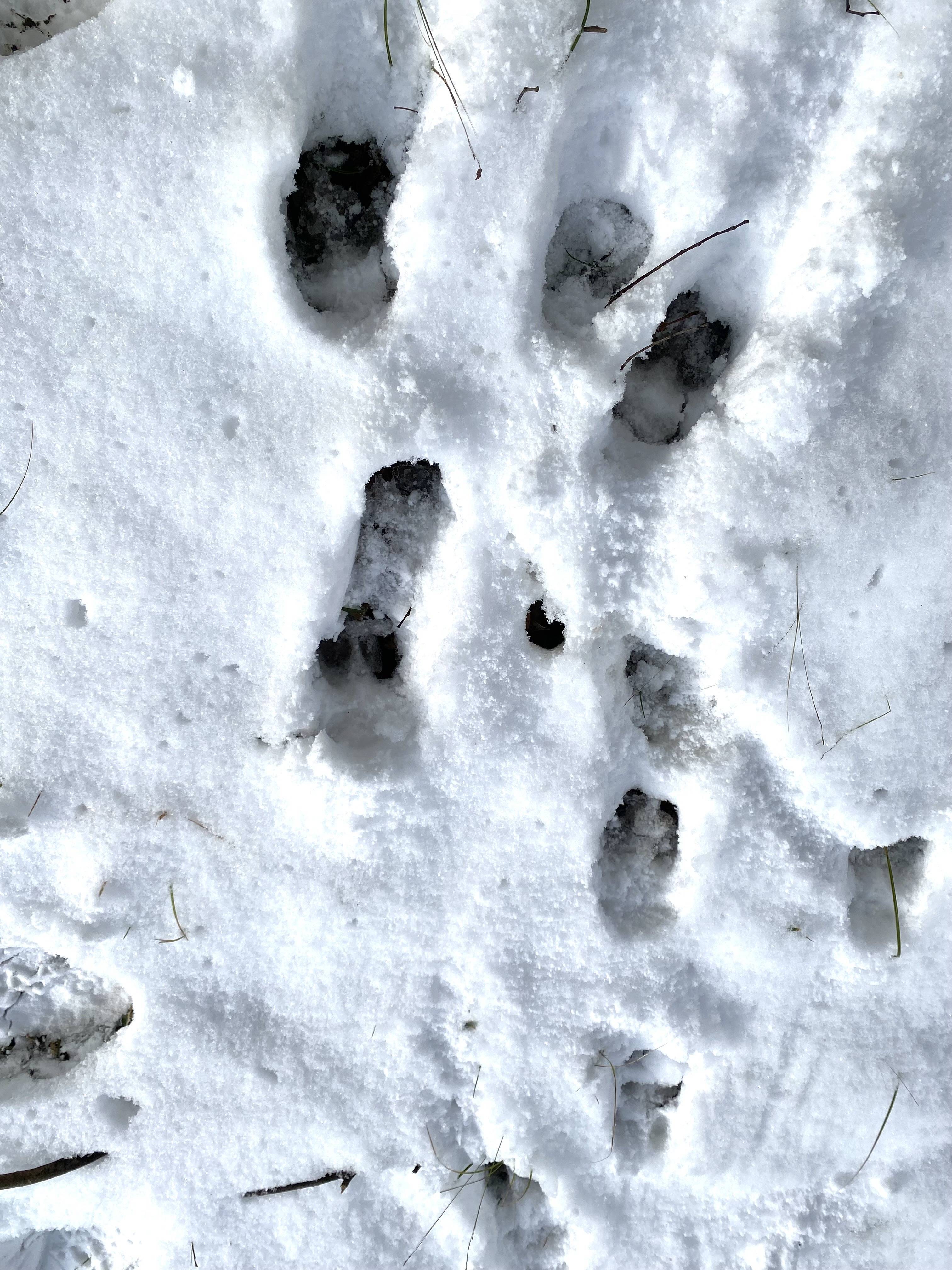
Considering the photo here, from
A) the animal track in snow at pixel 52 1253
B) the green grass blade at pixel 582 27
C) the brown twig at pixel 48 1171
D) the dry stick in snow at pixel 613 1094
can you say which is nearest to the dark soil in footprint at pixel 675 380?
the green grass blade at pixel 582 27

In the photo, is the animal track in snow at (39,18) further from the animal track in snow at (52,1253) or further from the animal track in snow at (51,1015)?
the animal track in snow at (52,1253)

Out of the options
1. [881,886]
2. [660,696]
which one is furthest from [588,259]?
→ [881,886]

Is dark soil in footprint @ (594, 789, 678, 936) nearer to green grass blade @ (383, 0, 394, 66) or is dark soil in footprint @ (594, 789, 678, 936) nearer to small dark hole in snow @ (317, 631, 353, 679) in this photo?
small dark hole in snow @ (317, 631, 353, 679)

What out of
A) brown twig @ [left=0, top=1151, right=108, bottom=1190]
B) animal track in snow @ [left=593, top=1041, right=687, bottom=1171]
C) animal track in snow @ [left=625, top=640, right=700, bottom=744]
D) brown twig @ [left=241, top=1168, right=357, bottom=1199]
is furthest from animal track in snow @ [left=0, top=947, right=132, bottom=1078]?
animal track in snow @ [left=625, top=640, right=700, bottom=744]

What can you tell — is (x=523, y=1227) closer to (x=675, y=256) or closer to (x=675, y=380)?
(x=675, y=380)

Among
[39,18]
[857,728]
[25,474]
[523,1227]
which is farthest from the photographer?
Answer: [523,1227]

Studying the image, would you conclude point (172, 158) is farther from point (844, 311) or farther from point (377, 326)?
point (844, 311)
